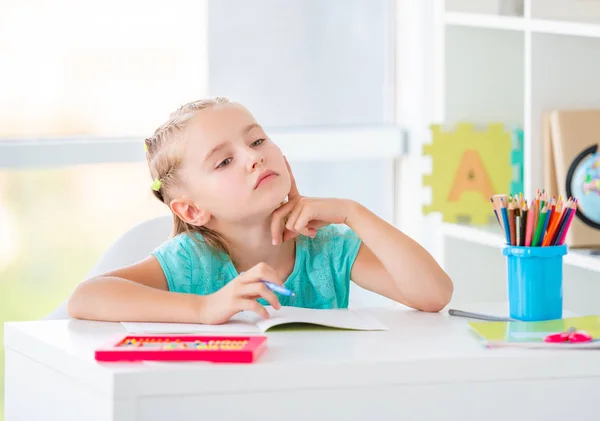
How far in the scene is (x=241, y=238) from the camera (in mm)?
1518

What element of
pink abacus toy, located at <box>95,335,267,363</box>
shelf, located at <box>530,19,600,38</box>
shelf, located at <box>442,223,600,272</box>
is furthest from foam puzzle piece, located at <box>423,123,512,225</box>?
pink abacus toy, located at <box>95,335,267,363</box>

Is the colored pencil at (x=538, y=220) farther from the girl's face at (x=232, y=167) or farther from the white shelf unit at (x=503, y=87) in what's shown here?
the white shelf unit at (x=503, y=87)

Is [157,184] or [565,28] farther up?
[565,28]

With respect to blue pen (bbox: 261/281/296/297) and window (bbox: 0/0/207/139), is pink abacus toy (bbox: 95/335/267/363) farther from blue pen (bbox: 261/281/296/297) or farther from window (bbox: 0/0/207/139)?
window (bbox: 0/0/207/139)

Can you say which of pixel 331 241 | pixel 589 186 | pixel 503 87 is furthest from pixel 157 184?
pixel 503 87

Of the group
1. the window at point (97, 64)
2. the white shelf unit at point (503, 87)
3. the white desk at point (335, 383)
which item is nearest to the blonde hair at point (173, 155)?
the white desk at point (335, 383)

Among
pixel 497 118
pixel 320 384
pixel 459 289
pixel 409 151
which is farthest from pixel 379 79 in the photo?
pixel 320 384

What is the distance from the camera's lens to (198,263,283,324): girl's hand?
1185 millimetres

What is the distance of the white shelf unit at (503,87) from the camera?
2.14 metres

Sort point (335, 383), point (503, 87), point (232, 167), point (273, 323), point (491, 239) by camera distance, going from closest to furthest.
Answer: point (335, 383), point (273, 323), point (232, 167), point (491, 239), point (503, 87)

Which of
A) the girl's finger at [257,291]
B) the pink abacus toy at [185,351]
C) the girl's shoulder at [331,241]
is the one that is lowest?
the pink abacus toy at [185,351]

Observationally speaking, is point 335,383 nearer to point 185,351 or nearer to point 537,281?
point 185,351

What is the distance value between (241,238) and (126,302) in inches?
11.7

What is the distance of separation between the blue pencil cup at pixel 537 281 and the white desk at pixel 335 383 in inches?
6.1
